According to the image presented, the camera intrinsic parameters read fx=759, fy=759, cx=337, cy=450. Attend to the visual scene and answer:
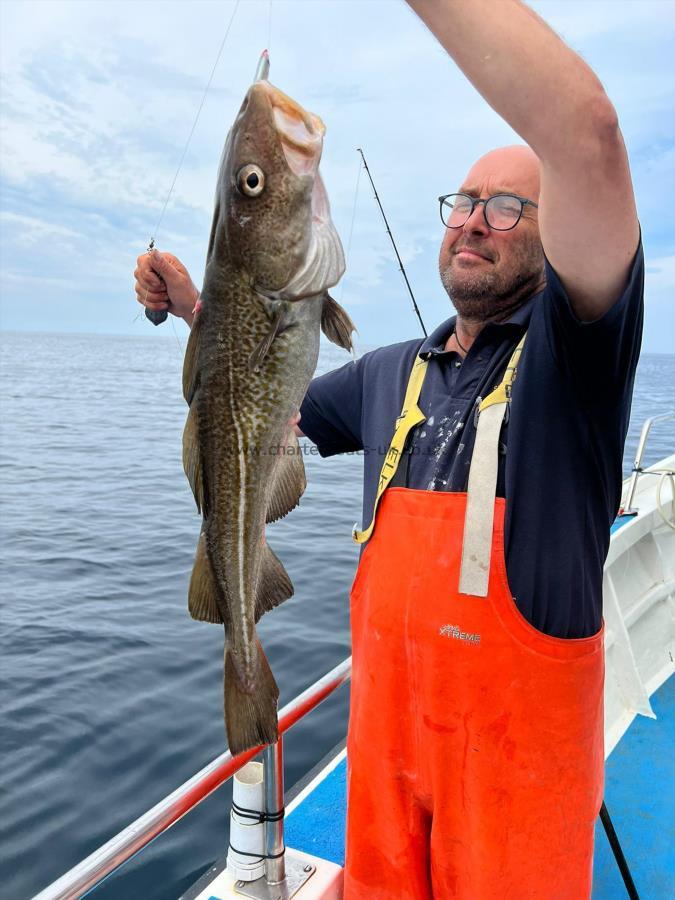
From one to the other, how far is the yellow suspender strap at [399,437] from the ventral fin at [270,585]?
0.39m

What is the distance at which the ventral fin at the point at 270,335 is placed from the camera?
5.86 feet

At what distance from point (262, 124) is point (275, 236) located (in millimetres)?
240

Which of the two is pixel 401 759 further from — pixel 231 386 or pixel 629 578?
pixel 629 578

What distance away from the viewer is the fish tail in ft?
6.24

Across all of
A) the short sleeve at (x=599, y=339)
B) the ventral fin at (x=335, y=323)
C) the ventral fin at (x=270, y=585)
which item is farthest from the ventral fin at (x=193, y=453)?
the short sleeve at (x=599, y=339)

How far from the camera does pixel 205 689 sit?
6.75 meters

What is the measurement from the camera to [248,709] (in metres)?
1.91

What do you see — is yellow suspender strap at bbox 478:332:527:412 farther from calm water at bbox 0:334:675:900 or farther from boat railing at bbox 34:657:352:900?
calm water at bbox 0:334:675:900

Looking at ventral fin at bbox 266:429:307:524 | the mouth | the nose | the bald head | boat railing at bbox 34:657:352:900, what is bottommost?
boat railing at bbox 34:657:352:900

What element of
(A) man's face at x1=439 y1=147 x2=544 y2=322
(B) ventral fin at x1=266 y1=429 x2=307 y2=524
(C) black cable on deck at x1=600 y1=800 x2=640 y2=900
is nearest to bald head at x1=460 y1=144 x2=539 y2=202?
(A) man's face at x1=439 y1=147 x2=544 y2=322

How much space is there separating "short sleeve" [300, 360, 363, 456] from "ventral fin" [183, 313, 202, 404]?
45.6 inches

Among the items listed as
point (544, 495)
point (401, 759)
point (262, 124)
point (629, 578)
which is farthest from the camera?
point (629, 578)

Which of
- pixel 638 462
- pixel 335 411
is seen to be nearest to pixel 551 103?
pixel 335 411

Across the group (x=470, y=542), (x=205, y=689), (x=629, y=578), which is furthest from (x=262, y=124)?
(x=205, y=689)
